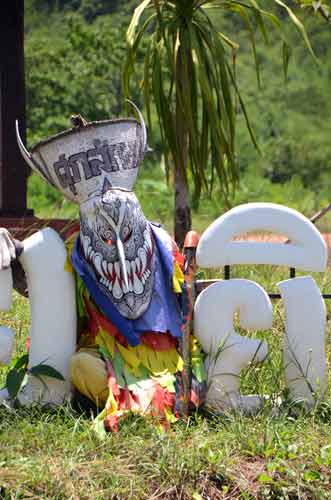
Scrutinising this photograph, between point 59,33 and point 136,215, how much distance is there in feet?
50.1

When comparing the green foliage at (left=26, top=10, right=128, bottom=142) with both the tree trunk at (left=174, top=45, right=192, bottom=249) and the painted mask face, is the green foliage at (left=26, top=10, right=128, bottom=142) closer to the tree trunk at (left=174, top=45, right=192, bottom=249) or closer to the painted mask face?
the tree trunk at (left=174, top=45, right=192, bottom=249)

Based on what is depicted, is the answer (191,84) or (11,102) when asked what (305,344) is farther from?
(11,102)

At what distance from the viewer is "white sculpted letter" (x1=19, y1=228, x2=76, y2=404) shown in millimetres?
4156

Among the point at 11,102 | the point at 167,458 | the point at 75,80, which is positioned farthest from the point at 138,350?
the point at 75,80

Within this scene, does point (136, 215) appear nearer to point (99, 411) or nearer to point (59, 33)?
point (99, 411)

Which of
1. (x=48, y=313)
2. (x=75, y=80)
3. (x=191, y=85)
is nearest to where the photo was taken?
(x=48, y=313)

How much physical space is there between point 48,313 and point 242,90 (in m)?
14.4

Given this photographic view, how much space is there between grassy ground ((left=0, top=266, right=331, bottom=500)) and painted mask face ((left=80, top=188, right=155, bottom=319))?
0.46 meters

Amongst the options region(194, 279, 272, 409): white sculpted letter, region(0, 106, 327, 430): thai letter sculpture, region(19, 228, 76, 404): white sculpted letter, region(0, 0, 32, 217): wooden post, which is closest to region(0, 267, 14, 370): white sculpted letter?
region(0, 106, 327, 430): thai letter sculpture

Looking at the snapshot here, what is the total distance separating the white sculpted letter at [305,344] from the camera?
428cm

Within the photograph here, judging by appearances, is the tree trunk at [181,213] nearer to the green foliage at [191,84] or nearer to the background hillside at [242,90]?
the green foliage at [191,84]

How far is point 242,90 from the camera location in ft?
59.7

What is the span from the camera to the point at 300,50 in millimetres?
18109

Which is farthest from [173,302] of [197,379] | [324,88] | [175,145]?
[324,88]
